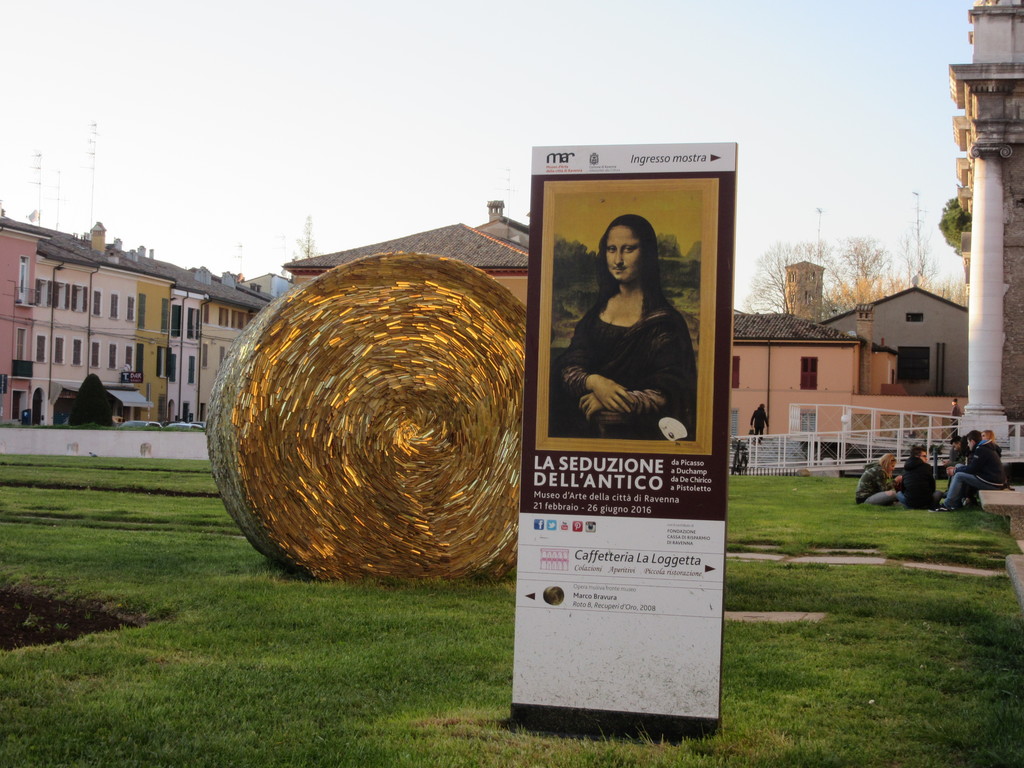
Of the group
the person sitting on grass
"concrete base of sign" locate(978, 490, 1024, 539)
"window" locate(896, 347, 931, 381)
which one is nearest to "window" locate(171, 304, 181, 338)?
"window" locate(896, 347, 931, 381)

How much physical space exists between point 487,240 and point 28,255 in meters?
23.6

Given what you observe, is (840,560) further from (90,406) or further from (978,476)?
(90,406)

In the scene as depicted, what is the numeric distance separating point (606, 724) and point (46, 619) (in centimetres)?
433

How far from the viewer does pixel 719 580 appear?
18.2ft

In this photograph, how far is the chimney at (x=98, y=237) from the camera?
2990 inches

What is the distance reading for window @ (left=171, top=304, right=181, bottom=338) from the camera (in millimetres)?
79688

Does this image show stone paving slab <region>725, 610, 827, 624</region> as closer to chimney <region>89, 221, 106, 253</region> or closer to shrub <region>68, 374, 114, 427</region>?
shrub <region>68, 374, 114, 427</region>

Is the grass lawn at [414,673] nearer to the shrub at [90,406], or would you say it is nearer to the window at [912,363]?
the shrub at [90,406]

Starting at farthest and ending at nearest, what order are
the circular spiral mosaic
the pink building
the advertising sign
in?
1. the pink building
2. the circular spiral mosaic
3. the advertising sign

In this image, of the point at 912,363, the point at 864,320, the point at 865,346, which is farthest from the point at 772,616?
the point at 912,363

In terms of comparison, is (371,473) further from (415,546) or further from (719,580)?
(719,580)

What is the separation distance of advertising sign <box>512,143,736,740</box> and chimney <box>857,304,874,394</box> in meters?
62.8

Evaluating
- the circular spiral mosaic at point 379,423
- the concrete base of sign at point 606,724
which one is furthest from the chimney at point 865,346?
the concrete base of sign at point 606,724

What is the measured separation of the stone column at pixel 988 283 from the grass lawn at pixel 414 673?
24.0 meters
